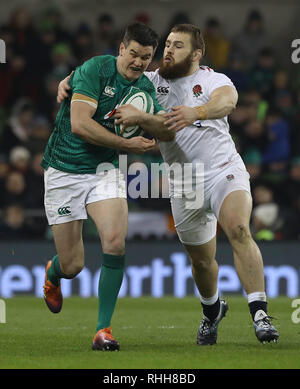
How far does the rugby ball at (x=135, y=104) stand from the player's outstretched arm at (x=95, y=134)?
0.74 feet

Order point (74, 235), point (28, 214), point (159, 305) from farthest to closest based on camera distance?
1. point (28, 214)
2. point (159, 305)
3. point (74, 235)

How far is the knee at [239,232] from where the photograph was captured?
7094mm

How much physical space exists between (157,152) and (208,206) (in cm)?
852

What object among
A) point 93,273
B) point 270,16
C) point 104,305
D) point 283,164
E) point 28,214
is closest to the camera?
point 104,305

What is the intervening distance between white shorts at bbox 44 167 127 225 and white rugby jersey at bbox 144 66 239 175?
585mm

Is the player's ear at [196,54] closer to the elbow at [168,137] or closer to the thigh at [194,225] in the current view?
the elbow at [168,137]

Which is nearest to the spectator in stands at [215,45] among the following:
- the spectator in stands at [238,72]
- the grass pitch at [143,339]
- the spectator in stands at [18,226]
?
the spectator in stands at [238,72]

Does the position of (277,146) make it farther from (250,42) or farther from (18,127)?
(18,127)

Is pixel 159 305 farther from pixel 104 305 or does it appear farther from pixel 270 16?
pixel 270 16

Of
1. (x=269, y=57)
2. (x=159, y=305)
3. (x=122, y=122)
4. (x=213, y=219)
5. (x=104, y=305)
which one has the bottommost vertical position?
(x=159, y=305)

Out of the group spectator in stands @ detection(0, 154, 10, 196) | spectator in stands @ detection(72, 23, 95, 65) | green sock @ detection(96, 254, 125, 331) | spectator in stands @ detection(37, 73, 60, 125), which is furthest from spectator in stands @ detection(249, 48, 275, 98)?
green sock @ detection(96, 254, 125, 331)

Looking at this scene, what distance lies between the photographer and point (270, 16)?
19547 mm

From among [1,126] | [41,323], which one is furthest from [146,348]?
[1,126]

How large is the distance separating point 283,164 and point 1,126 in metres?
4.92
